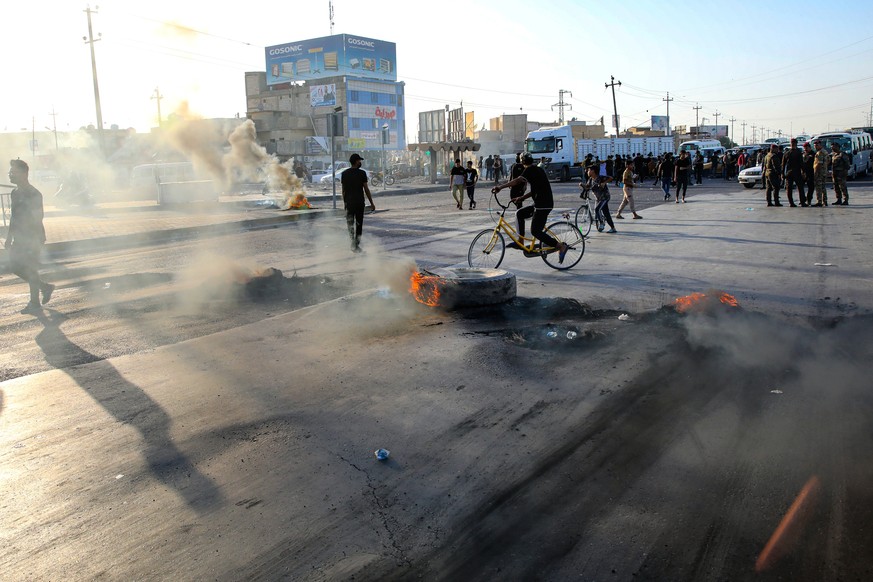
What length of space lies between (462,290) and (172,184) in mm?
24323

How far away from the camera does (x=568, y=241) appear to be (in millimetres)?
10898

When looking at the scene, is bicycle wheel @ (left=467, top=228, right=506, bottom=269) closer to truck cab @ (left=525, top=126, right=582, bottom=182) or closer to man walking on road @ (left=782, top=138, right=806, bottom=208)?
man walking on road @ (left=782, top=138, right=806, bottom=208)

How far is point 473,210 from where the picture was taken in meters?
24.3

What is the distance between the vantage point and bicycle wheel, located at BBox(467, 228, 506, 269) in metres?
10.8

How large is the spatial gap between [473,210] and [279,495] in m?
21.0

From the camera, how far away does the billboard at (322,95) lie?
83.8m

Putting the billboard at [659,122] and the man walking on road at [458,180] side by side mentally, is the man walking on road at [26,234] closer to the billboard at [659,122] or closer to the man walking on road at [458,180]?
the man walking on road at [458,180]

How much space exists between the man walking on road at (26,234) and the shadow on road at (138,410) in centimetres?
147

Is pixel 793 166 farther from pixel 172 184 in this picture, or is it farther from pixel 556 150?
pixel 556 150

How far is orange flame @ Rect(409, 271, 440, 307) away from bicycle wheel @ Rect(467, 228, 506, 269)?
261 centimetres

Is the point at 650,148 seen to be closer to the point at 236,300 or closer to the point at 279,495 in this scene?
the point at 236,300

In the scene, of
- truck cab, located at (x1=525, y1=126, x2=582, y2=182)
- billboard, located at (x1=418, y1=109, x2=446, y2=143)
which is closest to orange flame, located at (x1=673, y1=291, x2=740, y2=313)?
truck cab, located at (x1=525, y1=126, x2=582, y2=182)

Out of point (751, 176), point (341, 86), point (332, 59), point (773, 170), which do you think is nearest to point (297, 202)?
point (773, 170)

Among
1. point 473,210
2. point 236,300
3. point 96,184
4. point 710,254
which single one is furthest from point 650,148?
point 236,300
